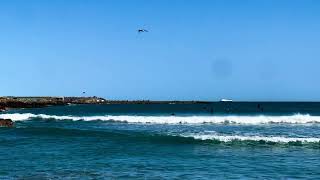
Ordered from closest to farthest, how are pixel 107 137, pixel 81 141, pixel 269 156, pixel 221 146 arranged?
pixel 269 156
pixel 221 146
pixel 81 141
pixel 107 137

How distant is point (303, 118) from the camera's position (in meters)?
60.9

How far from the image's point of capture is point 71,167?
72.9ft

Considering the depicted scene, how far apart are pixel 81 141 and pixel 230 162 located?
1277 cm

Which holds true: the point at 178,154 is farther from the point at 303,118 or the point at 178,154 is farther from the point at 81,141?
the point at 303,118

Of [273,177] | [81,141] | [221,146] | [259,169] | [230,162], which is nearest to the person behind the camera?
[273,177]

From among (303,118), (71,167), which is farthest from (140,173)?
(303,118)

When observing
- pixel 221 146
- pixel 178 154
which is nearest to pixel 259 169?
pixel 178 154

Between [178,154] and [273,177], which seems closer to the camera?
[273,177]

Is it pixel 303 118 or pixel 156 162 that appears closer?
pixel 156 162

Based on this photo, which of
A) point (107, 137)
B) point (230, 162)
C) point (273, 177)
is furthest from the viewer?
point (107, 137)

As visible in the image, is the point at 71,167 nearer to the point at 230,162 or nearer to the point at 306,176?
the point at 230,162

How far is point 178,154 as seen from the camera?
27.0m

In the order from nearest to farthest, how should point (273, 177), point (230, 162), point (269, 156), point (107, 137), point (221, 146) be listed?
point (273, 177)
point (230, 162)
point (269, 156)
point (221, 146)
point (107, 137)

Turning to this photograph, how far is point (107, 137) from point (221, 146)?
9171mm
